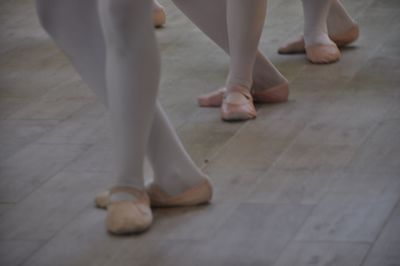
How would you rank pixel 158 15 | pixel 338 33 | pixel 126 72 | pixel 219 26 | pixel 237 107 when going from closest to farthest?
pixel 126 72 → pixel 237 107 → pixel 219 26 → pixel 338 33 → pixel 158 15

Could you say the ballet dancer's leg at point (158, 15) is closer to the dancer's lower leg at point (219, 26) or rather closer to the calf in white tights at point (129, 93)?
the dancer's lower leg at point (219, 26)

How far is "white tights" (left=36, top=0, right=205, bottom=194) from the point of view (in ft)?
8.64

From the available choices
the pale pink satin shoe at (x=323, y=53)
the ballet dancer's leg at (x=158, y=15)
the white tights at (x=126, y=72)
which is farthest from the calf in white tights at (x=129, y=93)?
the ballet dancer's leg at (x=158, y=15)

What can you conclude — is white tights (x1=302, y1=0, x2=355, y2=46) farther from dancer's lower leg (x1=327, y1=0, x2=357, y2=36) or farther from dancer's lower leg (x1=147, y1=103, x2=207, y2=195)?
dancer's lower leg (x1=147, y1=103, x2=207, y2=195)

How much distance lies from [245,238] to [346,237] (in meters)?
0.22

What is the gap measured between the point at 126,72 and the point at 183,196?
362mm

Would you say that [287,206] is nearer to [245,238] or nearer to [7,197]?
[245,238]

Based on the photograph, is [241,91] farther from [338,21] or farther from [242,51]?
[338,21]

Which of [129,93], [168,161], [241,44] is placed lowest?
[241,44]

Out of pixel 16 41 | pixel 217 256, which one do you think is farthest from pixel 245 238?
pixel 16 41

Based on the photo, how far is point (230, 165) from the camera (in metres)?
3.12

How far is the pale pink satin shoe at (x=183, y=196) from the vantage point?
2832 mm

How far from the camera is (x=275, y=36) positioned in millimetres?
4566

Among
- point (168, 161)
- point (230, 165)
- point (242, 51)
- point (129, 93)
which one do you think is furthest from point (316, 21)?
point (129, 93)
